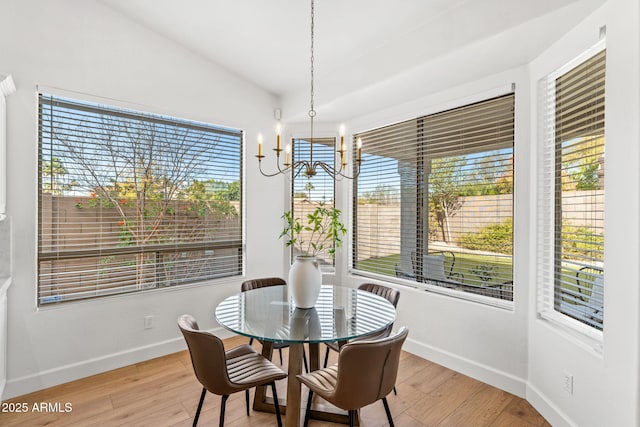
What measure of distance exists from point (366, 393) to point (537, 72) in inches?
91.2

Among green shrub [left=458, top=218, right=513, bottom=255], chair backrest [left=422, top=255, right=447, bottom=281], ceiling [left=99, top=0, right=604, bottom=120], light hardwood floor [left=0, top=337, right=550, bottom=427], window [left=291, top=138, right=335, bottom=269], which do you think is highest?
ceiling [left=99, top=0, right=604, bottom=120]

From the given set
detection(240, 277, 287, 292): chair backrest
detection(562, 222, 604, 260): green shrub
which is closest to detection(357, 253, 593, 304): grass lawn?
detection(562, 222, 604, 260): green shrub

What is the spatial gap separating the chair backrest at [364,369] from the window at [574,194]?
1.22 metres

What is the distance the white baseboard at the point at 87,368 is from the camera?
7.96 feet

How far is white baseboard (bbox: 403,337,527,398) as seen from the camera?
8.08 ft

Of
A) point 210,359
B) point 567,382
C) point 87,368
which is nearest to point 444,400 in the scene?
point 567,382

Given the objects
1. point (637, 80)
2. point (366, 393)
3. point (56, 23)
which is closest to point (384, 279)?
point (366, 393)

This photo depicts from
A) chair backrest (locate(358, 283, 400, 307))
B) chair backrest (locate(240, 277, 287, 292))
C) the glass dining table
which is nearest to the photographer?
the glass dining table

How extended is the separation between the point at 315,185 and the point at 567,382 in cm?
278

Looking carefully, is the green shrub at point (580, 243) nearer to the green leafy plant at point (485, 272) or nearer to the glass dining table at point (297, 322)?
the green leafy plant at point (485, 272)

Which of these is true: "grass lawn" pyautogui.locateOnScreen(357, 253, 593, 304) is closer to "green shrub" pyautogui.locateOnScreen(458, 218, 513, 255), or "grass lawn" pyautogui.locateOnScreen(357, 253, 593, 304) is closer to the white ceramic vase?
"green shrub" pyautogui.locateOnScreen(458, 218, 513, 255)

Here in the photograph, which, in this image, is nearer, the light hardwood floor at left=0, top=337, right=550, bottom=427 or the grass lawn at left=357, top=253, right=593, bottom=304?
the light hardwood floor at left=0, top=337, right=550, bottom=427

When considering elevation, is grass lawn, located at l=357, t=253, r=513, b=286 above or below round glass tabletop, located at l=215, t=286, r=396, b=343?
above

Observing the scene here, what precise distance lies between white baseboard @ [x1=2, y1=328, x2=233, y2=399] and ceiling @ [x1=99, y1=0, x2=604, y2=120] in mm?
2796
